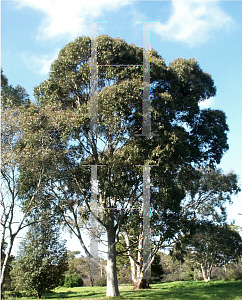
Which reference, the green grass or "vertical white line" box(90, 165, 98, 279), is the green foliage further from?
"vertical white line" box(90, 165, 98, 279)

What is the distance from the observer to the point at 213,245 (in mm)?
25922

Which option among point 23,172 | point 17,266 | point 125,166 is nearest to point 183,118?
point 125,166

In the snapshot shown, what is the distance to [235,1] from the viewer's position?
10695 mm

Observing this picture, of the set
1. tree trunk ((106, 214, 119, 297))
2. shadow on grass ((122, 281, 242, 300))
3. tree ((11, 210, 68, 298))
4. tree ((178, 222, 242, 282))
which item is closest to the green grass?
shadow on grass ((122, 281, 242, 300))

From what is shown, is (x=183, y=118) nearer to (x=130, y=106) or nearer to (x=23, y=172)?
(x=130, y=106)

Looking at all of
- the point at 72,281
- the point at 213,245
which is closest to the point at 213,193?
the point at 213,245

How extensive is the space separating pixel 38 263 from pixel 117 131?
9.76 meters

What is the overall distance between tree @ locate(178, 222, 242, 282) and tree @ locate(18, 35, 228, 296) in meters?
6.36

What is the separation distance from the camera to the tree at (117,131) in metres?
12.1

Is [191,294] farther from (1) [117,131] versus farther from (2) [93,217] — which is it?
(1) [117,131]

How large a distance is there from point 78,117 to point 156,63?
4029 mm

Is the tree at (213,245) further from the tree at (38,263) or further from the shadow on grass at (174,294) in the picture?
the tree at (38,263)

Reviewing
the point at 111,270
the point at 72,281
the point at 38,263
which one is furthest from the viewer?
the point at 72,281

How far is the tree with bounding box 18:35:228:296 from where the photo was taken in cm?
1213
